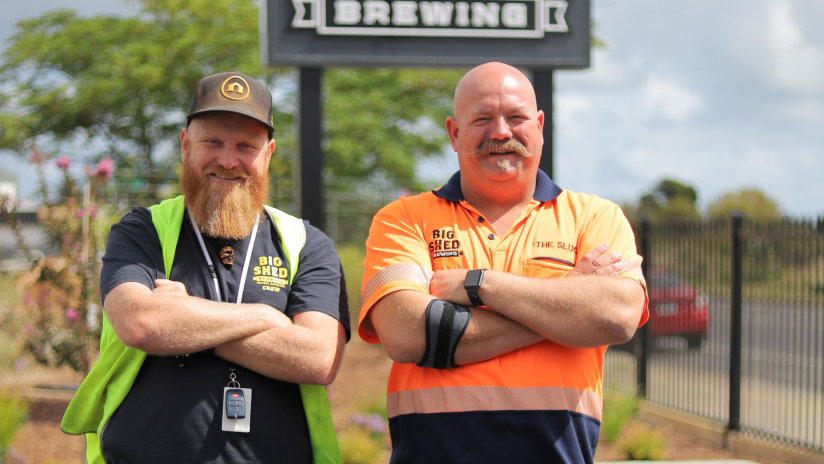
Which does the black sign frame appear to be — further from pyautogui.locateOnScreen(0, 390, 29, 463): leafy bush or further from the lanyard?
pyautogui.locateOnScreen(0, 390, 29, 463): leafy bush

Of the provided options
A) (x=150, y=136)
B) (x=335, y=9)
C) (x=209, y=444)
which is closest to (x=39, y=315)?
(x=335, y=9)

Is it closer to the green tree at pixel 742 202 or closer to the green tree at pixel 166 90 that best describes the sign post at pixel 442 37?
the green tree at pixel 166 90

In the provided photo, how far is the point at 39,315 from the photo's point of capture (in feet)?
21.6

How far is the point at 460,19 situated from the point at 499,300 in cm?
288

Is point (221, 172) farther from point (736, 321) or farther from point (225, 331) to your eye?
point (736, 321)

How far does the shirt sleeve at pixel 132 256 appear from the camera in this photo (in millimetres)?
2480

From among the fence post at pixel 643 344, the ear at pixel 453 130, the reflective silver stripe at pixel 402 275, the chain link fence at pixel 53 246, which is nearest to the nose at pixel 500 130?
the ear at pixel 453 130

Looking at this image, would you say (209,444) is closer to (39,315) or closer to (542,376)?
(542,376)

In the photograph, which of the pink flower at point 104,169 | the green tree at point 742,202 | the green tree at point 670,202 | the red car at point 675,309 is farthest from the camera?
the green tree at point 670,202

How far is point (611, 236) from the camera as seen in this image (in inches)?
103

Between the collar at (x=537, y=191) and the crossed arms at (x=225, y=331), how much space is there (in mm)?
710

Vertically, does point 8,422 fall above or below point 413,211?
below

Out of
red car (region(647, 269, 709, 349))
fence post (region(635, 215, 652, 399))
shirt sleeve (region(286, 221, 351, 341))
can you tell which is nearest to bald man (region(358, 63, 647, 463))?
shirt sleeve (region(286, 221, 351, 341))

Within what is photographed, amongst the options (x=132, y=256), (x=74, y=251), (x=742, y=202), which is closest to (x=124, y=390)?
(x=132, y=256)
